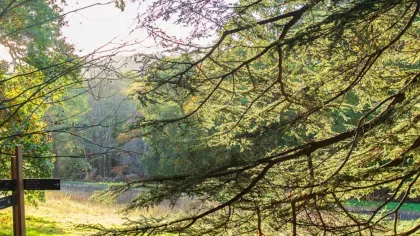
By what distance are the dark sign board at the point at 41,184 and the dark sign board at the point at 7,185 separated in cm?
13

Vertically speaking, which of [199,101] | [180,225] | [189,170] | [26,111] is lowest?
[180,225]

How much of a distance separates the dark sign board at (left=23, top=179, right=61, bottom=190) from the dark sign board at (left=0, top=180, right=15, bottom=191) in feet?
0.42

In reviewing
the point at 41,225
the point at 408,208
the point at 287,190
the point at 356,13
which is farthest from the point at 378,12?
the point at 408,208

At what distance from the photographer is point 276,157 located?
3.33 meters

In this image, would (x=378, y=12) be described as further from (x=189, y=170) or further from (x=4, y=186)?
(x=4, y=186)

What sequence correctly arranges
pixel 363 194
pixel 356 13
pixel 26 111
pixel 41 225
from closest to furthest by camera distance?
1. pixel 356 13
2. pixel 363 194
3. pixel 26 111
4. pixel 41 225

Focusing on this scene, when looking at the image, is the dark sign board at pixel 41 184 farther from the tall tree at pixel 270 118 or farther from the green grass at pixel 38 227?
the green grass at pixel 38 227

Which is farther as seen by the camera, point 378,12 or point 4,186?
point 4,186

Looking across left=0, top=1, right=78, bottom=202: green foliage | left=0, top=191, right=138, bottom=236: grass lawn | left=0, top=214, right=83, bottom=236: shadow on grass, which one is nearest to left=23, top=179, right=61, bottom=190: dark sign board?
left=0, top=1, right=78, bottom=202: green foliage

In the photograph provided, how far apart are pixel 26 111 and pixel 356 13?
5584 millimetres

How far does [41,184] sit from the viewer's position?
14.4ft

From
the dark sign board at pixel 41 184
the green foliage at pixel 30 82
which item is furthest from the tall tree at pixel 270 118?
the green foliage at pixel 30 82

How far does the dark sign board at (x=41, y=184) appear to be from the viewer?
437cm

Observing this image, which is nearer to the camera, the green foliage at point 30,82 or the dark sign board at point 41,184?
the dark sign board at point 41,184
